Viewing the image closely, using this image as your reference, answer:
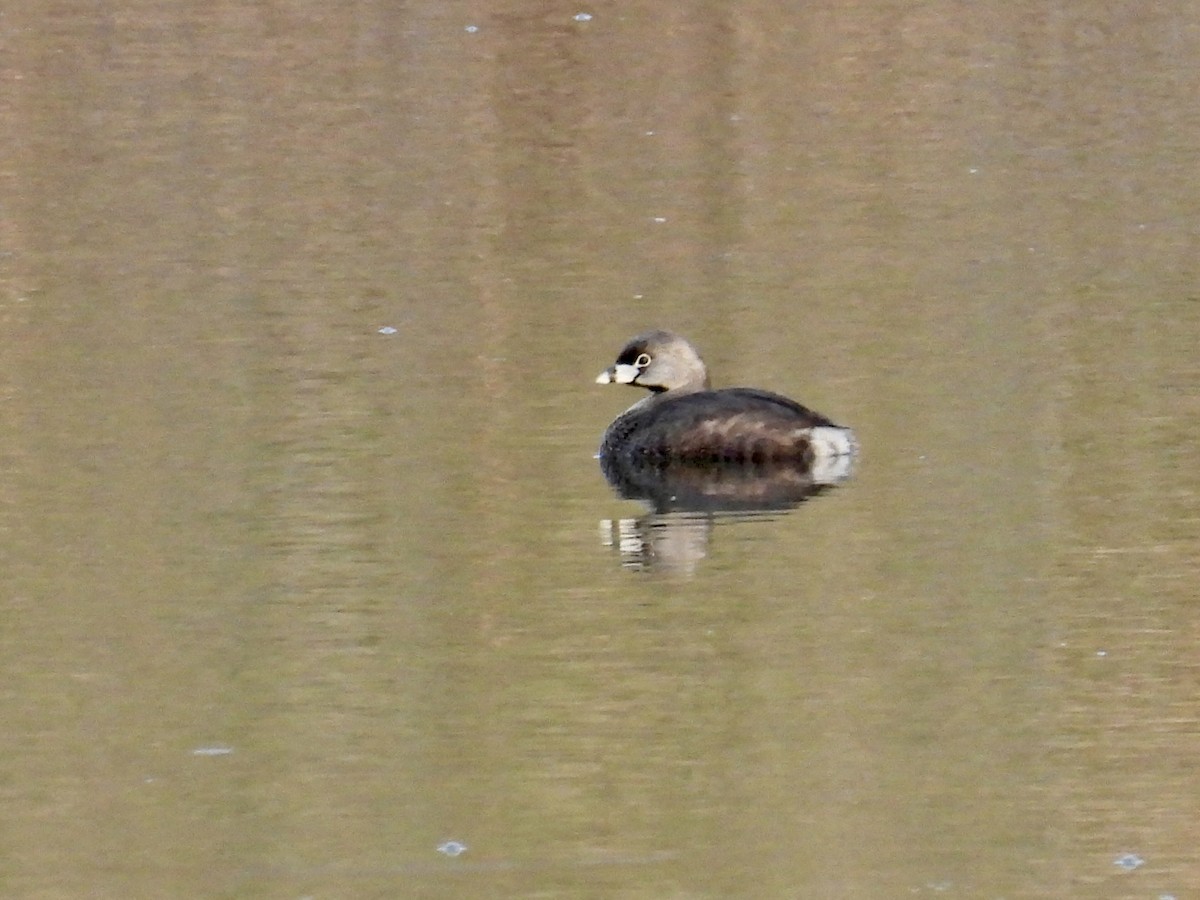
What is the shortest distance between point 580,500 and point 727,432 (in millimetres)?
866

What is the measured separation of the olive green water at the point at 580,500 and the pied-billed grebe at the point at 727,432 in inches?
7.7

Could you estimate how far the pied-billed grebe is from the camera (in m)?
10.2

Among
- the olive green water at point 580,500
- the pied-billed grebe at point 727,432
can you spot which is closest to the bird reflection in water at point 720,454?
the pied-billed grebe at point 727,432

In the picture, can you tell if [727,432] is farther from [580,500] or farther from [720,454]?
[580,500]

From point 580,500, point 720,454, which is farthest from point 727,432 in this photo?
point 580,500

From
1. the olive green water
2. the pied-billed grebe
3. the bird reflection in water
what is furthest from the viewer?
the pied-billed grebe

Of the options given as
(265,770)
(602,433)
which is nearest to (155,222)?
(602,433)

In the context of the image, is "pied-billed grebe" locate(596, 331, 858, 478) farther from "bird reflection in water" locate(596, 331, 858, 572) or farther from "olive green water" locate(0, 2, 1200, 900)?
"olive green water" locate(0, 2, 1200, 900)

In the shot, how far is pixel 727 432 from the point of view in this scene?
10539 mm

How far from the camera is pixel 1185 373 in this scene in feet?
37.1

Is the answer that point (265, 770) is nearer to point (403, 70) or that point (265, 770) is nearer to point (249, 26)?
point (403, 70)

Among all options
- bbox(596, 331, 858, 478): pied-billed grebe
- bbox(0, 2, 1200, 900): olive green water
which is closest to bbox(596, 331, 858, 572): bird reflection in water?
bbox(596, 331, 858, 478): pied-billed grebe

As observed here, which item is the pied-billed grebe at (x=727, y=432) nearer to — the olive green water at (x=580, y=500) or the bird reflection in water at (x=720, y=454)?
the bird reflection in water at (x=720, y=454)

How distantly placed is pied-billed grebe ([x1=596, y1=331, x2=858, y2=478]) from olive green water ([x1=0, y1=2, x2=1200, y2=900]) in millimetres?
196
